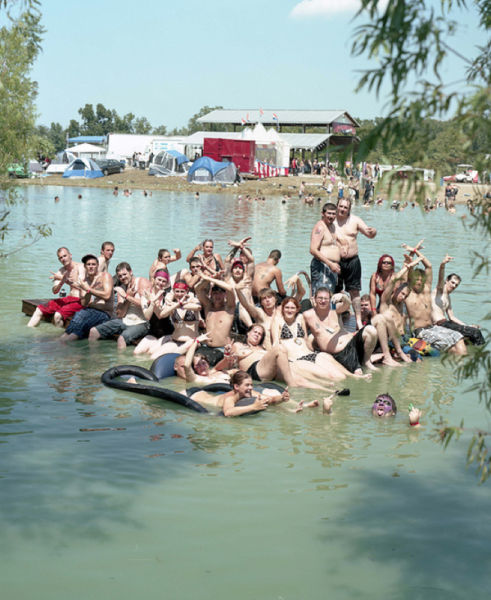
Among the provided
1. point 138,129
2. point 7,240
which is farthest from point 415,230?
point 138,129

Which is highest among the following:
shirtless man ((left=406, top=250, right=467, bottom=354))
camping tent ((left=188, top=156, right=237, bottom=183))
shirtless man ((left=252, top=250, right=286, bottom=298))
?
camping tent ((left=188, top=156, right=237, bottom=183))

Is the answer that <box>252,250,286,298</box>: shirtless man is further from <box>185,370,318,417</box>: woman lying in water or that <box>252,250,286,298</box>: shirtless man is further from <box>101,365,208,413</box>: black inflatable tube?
<box>185,370,318,417</box>: woman lying in water

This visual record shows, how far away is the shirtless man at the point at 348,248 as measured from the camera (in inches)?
428

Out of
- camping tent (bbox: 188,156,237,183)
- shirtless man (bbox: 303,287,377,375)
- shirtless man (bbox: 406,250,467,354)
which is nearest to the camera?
shirtless man (bbox: 303,287,377,375)

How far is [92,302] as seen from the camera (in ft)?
38.2

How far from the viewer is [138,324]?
11234 mm

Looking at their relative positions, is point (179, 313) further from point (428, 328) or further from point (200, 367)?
point (428, 328)

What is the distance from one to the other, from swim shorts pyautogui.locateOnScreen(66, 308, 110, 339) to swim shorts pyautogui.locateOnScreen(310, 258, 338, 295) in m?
3.22

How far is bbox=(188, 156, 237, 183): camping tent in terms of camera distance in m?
58.0

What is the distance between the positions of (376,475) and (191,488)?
1644 mm

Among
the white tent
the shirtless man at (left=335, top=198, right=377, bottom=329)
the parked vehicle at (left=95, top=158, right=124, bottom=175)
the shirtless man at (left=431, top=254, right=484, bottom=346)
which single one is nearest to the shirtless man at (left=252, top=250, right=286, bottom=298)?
the shirtless man at (left=335, top=198, right=377, bottom=329)

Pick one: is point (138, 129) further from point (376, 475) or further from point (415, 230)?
point (376, 475)

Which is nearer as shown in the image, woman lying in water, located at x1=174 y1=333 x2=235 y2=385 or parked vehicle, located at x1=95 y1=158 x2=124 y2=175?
woman lying in water, located at x1=174 y1=333 x2=235 y2=385

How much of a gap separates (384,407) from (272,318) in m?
2.19
